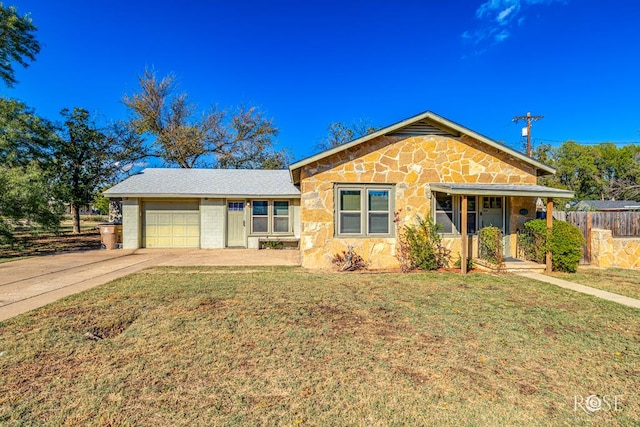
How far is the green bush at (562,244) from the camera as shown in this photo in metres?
8.80

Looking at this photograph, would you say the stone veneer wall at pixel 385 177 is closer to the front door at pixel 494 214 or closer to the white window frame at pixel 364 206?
the white window frame at pixel 364 206

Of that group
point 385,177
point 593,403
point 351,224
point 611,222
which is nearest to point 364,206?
point 351,224

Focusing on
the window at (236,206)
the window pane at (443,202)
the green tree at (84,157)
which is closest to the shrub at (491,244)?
the window pane at (443,202)

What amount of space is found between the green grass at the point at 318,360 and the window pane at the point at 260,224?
8384mm

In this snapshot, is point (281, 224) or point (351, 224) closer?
point (351, 224)

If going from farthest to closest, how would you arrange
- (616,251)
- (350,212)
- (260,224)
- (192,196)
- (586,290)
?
(260,224), (192,196), (616,251), (350,212), (586,290)

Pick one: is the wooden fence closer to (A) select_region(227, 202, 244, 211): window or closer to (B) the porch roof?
(B) the porch roof

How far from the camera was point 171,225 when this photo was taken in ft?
48.2

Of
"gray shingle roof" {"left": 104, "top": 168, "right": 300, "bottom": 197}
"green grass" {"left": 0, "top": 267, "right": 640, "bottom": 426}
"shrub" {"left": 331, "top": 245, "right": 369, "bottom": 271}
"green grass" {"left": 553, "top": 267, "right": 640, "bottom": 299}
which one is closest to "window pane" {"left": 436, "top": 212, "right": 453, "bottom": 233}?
"shrub" {"left": 331, "top": 245, "right": 369, "bottom": 271}

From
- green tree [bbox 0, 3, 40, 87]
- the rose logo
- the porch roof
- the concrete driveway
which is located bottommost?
the rose logo

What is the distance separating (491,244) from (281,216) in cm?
885

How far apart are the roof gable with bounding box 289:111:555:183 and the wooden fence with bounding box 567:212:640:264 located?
1746 millimetres

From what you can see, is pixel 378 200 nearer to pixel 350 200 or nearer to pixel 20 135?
pixel 350 200

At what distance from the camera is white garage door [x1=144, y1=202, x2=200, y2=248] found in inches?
574
